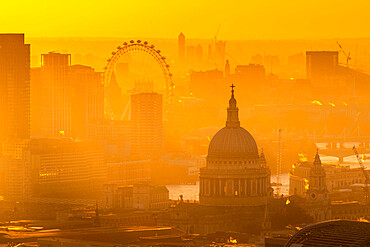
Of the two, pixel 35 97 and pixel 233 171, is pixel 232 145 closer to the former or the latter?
pixel 233 171

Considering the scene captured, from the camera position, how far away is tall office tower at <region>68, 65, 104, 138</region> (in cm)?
16662

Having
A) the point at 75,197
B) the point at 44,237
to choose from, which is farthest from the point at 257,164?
the point at 75,197

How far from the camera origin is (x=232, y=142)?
314 ft

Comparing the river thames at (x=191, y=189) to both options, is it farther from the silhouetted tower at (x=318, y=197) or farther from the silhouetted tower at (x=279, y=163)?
the silhouetted tower at (x=318, y=197)

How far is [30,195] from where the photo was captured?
127m

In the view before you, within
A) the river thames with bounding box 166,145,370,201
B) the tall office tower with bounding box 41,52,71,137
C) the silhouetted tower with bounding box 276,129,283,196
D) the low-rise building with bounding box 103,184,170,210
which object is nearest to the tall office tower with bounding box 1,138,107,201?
the river thames with bounding box 166,145,370,201

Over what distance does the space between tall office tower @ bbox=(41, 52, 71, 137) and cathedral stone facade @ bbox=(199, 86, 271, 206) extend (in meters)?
67.9

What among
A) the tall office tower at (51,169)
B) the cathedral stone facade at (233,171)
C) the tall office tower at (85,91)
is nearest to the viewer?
the cathedral stone facade at (233,171)

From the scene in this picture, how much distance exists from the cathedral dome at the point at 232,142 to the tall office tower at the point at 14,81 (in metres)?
55.4

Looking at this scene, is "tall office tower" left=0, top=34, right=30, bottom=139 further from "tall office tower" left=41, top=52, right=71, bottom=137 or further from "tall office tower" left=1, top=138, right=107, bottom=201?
"tall office tower" left=41, top=52, right=71, bottom=137

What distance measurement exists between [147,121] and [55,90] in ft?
48.3

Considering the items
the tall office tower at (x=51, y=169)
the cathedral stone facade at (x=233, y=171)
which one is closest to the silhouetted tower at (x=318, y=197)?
the cathedral stone facade at (x=233, y=171)

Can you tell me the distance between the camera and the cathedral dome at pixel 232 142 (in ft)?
314

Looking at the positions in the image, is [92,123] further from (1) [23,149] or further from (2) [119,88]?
(1) [23,149]
